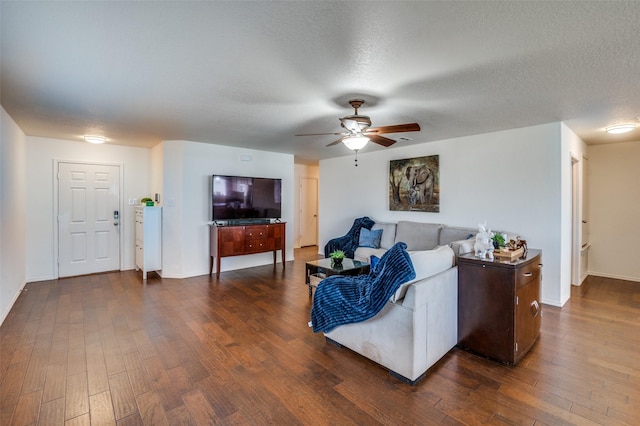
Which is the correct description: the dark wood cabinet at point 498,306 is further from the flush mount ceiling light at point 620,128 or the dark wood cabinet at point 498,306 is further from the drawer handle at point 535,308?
the flush mount ceiling light at point 620,128

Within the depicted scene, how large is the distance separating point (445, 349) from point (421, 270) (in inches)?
31.2

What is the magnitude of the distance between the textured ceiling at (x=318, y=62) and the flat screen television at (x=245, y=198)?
1.75 m

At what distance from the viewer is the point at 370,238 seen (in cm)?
568

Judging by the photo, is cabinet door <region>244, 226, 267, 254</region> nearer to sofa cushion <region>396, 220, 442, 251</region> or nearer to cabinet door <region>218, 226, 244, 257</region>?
cabinet door <region>218, 226, 244, 257</region>

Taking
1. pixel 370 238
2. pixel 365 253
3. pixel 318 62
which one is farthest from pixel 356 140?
pixel 370 238

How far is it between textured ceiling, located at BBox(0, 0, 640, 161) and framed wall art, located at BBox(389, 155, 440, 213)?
1467 millimetres

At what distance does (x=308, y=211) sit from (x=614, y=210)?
6.49 meters

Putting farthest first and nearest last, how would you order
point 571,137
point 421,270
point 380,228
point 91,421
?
point 380,228 → point 571,137 → point 421,270 → point 91,421

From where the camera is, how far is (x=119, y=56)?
2.15m

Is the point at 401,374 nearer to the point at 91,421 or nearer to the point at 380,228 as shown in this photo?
the point at 91,421

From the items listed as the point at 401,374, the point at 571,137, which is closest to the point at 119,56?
the point at 401,374

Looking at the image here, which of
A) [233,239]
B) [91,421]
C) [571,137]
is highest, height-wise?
[571,137]

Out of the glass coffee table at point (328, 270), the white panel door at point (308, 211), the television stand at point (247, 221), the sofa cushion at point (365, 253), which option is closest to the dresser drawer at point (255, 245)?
the television stand at point (247, 221)

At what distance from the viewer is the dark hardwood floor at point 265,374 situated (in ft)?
6.22
